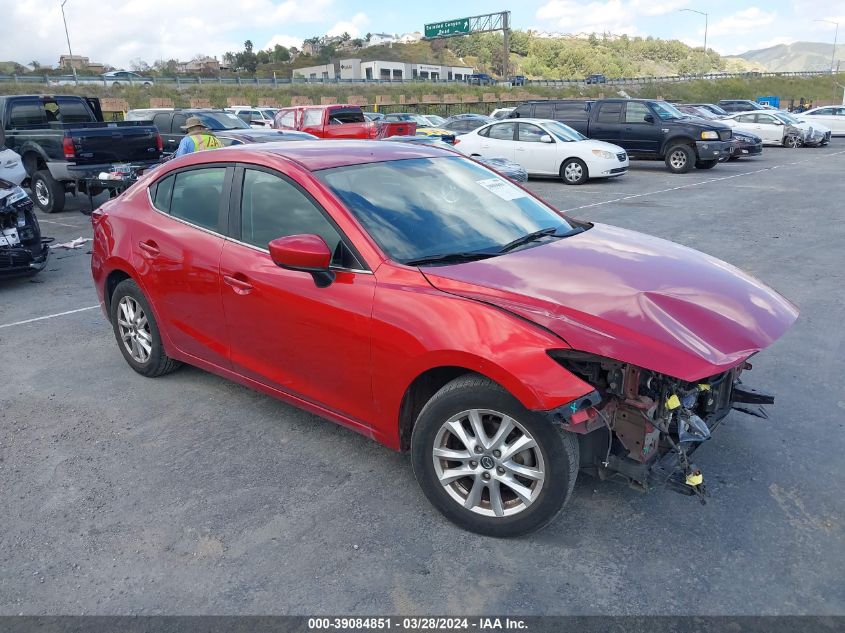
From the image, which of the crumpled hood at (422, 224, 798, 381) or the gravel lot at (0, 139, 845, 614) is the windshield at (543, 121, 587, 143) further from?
the crumpled hood at (422, 224, 798, 381)

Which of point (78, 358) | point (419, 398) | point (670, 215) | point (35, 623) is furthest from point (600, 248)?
point (670, 215)

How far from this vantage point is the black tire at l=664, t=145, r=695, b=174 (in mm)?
18234

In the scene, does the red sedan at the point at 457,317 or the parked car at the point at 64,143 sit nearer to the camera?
the red sedan at the point at 457,317

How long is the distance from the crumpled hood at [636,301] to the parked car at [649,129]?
52.4 feet

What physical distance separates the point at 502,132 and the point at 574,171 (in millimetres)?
2168

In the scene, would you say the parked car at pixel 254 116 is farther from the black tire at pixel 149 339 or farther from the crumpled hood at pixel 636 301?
the crumpled hood at pixel 636 301

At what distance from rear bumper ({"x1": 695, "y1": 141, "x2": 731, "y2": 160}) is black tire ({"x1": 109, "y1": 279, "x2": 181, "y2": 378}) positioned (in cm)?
1658

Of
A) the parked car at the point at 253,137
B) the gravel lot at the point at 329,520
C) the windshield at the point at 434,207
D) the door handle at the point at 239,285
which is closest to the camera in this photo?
the gravel lot at the point at 329,520

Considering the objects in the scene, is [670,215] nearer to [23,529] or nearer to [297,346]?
[297,346]

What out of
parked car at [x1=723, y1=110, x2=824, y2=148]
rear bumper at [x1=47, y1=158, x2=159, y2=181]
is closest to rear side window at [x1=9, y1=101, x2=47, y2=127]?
rear bumper at [x1=47, y1=158, x2=159, y2=181]

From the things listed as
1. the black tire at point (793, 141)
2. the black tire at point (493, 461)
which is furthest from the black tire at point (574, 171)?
the black tire at point (793, 141)

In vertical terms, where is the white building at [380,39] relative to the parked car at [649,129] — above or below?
above

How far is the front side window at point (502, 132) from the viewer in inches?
677

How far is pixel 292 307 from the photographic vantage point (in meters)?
3.59
